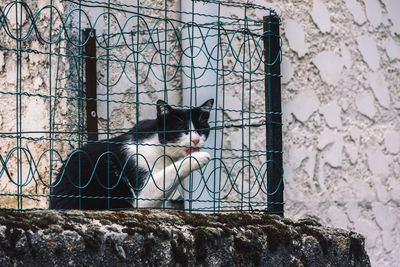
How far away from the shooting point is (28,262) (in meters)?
1.70

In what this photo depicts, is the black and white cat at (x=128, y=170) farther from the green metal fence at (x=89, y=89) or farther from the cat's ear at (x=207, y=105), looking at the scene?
the green metal fence at (x=89, y=89)

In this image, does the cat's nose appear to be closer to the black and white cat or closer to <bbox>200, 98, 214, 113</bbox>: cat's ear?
the black and white cat

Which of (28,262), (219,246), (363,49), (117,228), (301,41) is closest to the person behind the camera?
(28,262)

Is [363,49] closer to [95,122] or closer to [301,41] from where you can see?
[301,41]

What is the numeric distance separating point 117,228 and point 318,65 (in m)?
2.72

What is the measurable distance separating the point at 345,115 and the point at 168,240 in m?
2.73

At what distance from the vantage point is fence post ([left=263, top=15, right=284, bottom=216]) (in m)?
3.22

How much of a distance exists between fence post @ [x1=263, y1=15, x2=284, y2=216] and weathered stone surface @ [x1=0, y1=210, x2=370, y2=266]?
69 cm

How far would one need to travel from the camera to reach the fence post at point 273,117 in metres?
3.22

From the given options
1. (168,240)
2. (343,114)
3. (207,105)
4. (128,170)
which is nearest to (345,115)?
(343,114)

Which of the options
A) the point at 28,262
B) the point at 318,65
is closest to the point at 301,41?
the point at 318,65

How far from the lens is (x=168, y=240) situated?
2.01 meters

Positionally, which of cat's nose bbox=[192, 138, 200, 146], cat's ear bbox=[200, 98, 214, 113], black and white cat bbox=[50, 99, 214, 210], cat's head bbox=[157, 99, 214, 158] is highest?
cat's ear bbox=[200, 98, 214, 113]

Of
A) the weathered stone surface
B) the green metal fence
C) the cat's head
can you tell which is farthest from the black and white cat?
the weathered stone surface
